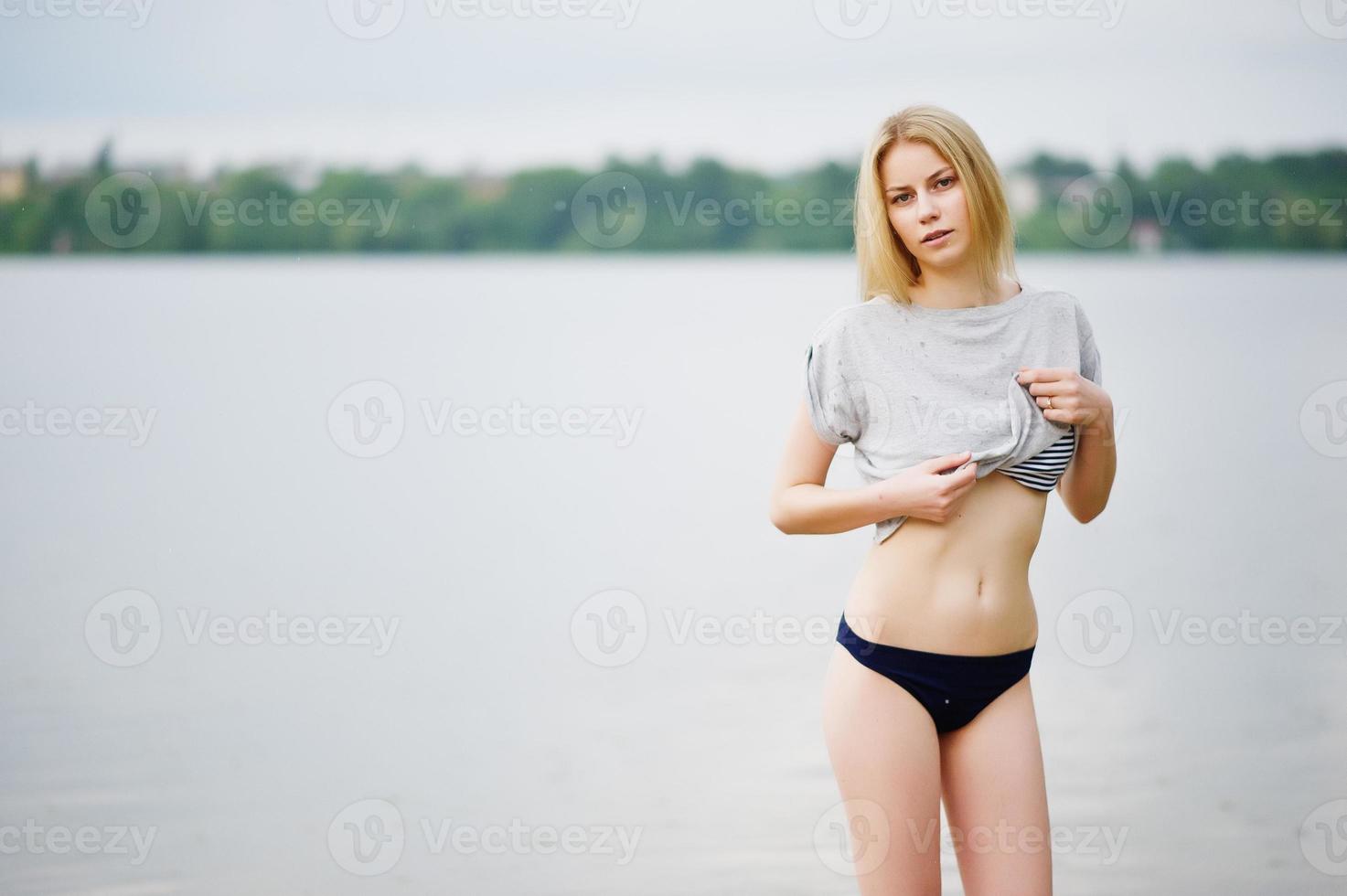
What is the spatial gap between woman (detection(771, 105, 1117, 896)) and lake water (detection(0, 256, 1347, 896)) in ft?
1.06

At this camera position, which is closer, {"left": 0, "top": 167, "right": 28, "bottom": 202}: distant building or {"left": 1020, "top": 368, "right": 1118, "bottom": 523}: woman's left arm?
{"left": 1020, "top": 368, "right": 1118, "bottom": 523}: woman's left arm

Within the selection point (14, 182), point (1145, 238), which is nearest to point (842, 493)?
point (14, 182)

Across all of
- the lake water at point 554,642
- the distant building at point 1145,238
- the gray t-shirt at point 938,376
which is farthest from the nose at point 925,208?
the distant building at point 1145,238

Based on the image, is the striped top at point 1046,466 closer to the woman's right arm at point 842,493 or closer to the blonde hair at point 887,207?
the woman's right arm at point 842,493

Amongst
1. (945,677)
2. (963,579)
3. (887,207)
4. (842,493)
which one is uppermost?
(887,207)

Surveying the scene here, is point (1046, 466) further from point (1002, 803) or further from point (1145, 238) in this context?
point (1145, 238)

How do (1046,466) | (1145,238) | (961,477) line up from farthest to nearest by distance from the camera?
1. (1145,238)
2. (1046,466)
3. (961,477)

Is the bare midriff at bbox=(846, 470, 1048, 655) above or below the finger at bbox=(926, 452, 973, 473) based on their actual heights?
below

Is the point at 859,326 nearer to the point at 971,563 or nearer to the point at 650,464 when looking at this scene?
the point at 971,563

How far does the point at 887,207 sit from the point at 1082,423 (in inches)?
13.6

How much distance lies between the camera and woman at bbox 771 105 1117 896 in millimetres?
1632

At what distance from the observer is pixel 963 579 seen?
5.44 ft

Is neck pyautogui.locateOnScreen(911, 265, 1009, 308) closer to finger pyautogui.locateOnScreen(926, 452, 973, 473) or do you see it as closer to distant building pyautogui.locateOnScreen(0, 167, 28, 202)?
finger pyautogui.locateOnScreen(926, 452, 973, 473)

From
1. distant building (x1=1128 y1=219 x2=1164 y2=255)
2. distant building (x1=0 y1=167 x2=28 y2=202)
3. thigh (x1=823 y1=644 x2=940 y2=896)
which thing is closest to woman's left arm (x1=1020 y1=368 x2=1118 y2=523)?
thigh (x1=823 y1=644 x2=940 y2=896)
